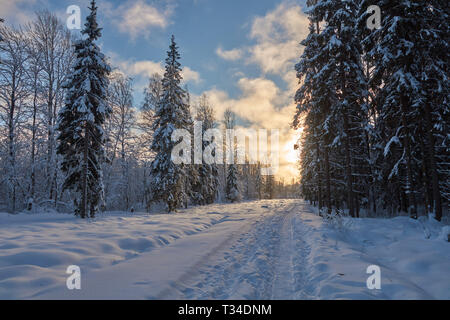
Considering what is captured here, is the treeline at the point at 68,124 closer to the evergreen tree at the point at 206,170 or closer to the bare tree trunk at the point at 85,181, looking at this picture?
the bare tree trunk at the point at 85,181

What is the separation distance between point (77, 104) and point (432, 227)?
2054 cm

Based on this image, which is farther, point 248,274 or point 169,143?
point 169,143

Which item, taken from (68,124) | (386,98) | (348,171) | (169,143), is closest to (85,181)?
(68,124)

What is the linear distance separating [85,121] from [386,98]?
61.3ft

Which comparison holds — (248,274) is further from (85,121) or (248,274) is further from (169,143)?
(169,143)

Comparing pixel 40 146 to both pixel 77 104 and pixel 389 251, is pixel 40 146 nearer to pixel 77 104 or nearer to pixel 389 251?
pixel 77 104

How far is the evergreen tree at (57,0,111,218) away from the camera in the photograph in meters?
13.8

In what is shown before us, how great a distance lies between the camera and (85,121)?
14289 millimetres

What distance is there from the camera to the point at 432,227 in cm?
932

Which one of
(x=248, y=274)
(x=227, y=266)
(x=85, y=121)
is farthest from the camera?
(x=85, y=121)

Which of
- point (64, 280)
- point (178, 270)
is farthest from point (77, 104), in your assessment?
point (178, 270)

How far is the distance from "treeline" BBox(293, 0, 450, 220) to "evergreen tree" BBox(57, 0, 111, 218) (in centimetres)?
1517

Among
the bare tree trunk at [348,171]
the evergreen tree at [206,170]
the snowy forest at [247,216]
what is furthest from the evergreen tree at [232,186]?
the bare tree trunk at [348,171]

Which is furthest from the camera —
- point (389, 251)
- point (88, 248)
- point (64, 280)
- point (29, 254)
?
point (389, 251)
